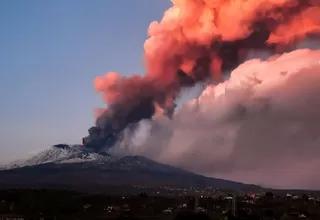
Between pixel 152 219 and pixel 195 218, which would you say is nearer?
pixel 195 218

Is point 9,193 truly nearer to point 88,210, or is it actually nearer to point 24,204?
point 24,204

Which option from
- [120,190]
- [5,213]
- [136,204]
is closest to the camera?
[5,213]

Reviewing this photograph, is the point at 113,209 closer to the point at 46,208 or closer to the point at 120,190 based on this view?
the point at 46,208

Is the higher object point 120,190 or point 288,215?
point 120,190

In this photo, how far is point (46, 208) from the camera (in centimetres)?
9919

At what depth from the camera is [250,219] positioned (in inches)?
2640

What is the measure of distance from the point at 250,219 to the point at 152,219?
1681 centimetres

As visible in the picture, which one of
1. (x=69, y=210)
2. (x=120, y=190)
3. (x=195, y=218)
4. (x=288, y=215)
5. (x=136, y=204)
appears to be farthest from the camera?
(x=120, y=190)

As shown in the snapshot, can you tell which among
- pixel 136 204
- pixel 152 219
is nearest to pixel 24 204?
pixel 136 204

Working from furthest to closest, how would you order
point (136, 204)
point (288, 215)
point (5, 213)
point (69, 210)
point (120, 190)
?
point (120, 190), point (136, 204), point (69, 210), point (5, 213), point (288, 215)

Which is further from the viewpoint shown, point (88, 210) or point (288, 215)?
point (88, 210)

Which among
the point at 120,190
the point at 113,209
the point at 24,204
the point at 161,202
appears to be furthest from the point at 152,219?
the point at 120,190

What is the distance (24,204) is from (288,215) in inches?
2040

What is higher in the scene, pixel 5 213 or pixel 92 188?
pixel 92 188
